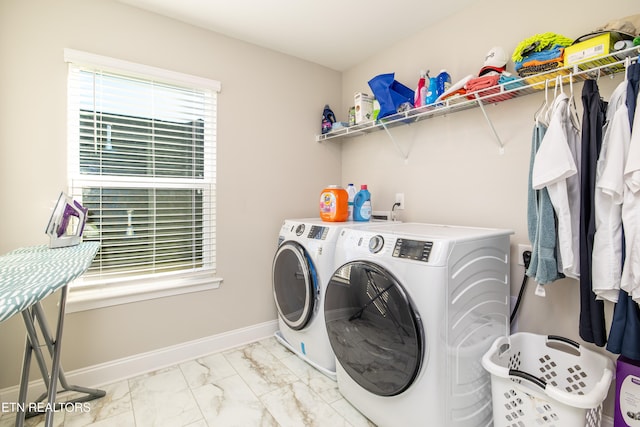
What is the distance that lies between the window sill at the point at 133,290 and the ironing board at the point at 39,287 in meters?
0.31

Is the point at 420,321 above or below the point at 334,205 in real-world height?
below

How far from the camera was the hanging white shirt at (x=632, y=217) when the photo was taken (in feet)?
3.53

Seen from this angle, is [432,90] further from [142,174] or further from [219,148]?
[142,174]

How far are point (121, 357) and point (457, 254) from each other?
6.83 ft

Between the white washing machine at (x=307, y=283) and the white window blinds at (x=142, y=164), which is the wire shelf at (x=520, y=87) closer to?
the white washing machine at (x=307, y=283)

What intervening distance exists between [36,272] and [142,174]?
1.14 m

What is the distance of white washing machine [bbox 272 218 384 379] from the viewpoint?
1.91m

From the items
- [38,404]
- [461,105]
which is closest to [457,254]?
[461,105]

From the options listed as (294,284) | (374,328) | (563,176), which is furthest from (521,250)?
(294,284)

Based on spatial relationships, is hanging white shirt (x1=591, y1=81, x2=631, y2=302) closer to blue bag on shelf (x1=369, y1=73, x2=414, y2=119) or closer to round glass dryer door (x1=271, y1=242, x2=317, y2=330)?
blue bag on shelf (x1=369, y1=73, x2=414, y2=119)

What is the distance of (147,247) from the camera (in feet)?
6.75

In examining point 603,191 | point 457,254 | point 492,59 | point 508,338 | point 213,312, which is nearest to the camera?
point 603,191

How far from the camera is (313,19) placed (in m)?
2.07

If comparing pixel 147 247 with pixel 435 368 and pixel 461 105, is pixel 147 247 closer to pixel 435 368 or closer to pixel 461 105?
pixel 435 368
